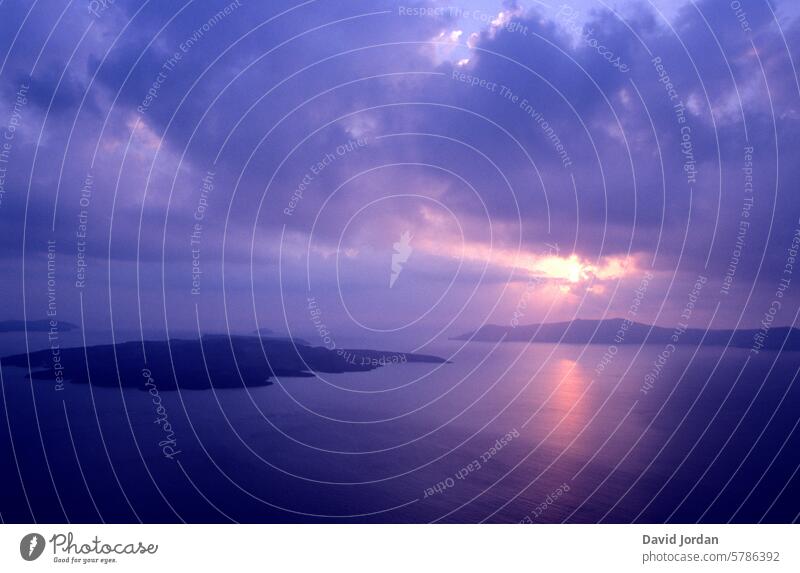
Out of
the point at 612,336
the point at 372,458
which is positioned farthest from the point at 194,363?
the point at 612,336

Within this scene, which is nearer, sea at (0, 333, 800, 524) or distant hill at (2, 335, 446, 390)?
sea at (0, 333, 800, 524)

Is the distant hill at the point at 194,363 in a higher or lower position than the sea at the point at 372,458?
higher

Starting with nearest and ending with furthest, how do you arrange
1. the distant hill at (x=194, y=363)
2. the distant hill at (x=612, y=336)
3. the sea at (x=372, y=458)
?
the sea at (x=372, y=458) < the distant hill at (x=194, y=363) < the distant hill at (x=612, y=336)

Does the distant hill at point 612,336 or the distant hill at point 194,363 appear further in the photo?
the distant hill at point 612,336

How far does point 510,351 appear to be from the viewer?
90500 millimetres

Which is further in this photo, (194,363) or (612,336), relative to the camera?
(612,336)

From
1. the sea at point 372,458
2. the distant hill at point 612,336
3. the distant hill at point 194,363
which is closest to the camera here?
the sea at point 372,458

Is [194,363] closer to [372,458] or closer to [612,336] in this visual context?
[372,458]

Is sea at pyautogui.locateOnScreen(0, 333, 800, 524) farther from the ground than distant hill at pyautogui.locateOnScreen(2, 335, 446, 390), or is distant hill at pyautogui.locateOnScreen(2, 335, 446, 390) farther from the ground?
distant hill at pyautogui.locateOnScreen(2, 335, 446, 390)

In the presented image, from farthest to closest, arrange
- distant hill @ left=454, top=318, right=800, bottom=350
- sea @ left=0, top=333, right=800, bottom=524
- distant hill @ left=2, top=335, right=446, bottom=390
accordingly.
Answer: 1. distant hill @ left=454, top=318, right=800, bottom=350
2. distant hill @ left=2, top=335, right=446, bottom=390
3. sea @ left=0, top=333, right=800, bottom=524

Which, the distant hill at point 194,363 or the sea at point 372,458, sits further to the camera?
the distant hill at point 194,363

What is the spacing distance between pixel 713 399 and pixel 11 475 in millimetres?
66927

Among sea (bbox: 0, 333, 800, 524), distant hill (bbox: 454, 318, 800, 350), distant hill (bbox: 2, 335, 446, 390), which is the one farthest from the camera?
distant hill (bbox: 454, 318, 800, 350)

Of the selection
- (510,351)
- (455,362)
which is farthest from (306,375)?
(510,351)
